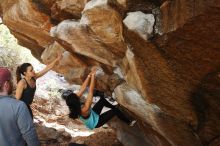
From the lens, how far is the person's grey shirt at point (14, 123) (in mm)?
4055

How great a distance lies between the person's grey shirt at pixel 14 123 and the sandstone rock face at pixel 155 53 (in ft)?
6.24

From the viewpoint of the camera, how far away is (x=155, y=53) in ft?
16.0

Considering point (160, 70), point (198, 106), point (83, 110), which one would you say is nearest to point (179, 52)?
point (160, 70)

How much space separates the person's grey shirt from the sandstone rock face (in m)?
1.90

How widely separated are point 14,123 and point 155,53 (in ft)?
6.84

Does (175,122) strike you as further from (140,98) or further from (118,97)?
(118,97)

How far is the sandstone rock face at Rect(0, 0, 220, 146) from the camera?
4195mm

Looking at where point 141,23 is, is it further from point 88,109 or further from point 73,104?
point 88,109

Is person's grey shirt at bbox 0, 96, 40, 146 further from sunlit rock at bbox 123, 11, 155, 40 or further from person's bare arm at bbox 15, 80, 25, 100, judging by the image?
person's bare arm at bbox 15, 80, 25, 100

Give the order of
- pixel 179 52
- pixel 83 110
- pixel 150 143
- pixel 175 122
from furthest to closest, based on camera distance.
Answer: pixel 150 143, pixel 83 110, pixel 175 122, pixel 179 52

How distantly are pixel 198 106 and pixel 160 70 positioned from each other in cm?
75

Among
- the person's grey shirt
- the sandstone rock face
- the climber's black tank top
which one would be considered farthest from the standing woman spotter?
the person's grey shirt

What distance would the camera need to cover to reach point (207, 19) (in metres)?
3.85

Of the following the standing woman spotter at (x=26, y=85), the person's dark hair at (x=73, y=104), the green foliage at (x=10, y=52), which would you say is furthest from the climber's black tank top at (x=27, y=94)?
the green foliage at (x=10, y=52)
